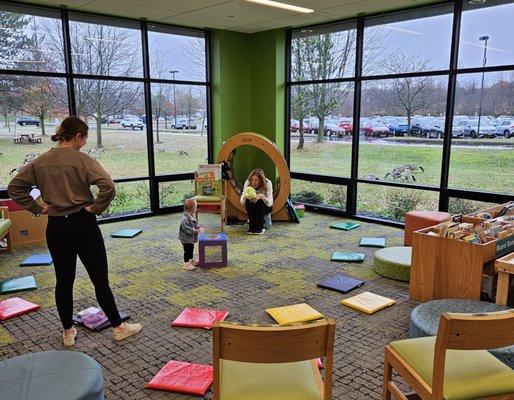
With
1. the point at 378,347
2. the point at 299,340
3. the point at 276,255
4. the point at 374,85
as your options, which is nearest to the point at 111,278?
the point at 276,255

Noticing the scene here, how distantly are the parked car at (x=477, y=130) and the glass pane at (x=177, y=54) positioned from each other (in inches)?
167

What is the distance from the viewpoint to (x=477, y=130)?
5570mm

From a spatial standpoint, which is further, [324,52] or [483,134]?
[324,52]

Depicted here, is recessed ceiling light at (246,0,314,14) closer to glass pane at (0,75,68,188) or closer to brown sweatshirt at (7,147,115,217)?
glass pane at (0,75,68,188)

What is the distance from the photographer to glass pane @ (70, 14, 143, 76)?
6133 millimetres

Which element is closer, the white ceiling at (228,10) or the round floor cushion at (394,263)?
the round floor cushion at (394,263)

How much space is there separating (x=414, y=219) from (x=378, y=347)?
2539 mm

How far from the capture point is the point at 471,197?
Result: 5594 millimetres

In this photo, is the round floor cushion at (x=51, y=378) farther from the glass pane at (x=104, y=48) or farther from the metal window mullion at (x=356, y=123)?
the metal window mullion at (x=356, y=123)

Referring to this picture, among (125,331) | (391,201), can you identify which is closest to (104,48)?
(125,331)

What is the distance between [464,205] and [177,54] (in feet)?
16.1

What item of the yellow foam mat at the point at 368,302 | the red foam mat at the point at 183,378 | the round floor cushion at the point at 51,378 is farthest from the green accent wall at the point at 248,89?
the round floor cushion at the point at 51,378

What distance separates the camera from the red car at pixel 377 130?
6449 mm

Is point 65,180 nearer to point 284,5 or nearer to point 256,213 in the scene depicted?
point 256,213
